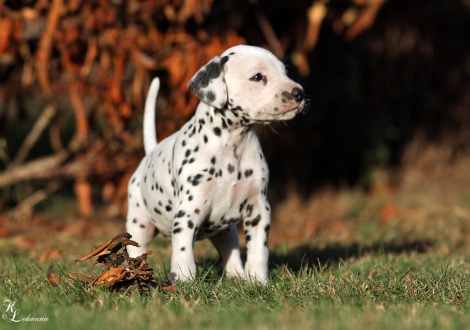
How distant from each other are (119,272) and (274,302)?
2.85 feet

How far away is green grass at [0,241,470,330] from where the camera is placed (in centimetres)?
348

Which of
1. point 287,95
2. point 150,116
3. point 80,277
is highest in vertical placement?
point 287,95

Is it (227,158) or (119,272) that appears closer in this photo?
(119,272)

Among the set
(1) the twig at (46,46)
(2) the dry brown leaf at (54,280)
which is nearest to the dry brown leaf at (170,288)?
(2) the dry brown leaf at (54,280)

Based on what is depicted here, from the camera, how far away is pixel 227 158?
4.70 meters

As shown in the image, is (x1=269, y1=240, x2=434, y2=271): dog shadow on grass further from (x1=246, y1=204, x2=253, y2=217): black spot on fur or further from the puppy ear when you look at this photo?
the puppy ear

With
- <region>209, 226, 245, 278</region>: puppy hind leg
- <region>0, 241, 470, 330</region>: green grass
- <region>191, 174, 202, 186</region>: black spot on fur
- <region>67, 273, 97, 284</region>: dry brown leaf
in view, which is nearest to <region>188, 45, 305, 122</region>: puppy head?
<region>191, 174, 202, 186</region>: black spot on fur

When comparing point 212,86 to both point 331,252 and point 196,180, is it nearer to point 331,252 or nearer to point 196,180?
point 196,180

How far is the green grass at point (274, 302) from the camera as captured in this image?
3.48m

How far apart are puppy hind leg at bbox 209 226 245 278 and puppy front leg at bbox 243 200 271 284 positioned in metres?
0.30

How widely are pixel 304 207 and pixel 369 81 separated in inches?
78.1

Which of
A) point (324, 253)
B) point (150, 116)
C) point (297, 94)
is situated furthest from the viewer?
point (324, 253)

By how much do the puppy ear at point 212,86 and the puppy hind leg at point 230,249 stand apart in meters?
0.96

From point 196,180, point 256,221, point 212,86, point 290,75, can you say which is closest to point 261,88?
point 212,86
